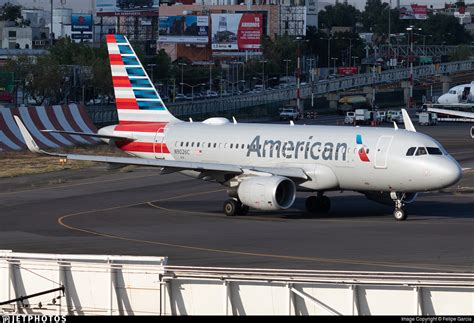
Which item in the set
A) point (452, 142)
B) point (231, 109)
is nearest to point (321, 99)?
point (231, 109)

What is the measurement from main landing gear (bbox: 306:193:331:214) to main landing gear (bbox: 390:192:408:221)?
3952mm

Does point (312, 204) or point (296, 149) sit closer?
point (296, 149)

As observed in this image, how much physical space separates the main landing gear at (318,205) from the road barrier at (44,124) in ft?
113

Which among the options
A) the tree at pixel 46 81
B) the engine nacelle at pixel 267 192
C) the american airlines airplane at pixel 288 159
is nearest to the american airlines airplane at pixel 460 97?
the tree at pixel 46 81

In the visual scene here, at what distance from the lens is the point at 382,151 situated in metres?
46.8

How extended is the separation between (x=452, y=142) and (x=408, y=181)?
186 ft

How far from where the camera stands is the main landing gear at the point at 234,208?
4894cm

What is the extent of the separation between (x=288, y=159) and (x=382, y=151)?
461 cm

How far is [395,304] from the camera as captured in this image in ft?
64.3

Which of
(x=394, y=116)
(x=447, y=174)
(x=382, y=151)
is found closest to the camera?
(x=447, y=174)

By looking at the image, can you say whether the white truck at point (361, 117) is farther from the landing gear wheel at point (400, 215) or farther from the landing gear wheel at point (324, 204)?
the landing gear wheel at point (400, 215)

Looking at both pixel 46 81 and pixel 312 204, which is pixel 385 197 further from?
pixel 46 81

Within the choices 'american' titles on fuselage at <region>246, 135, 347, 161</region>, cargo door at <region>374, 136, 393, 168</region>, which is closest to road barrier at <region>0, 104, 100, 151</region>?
'american' titles on fuselage at <region>246, 135, 347, 161</region>

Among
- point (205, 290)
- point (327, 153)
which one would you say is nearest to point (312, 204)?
point (327, 153)
